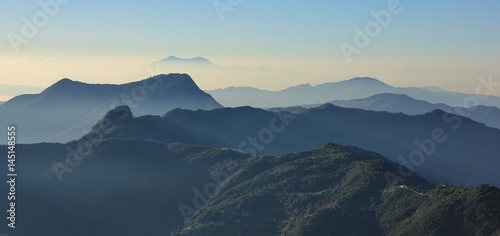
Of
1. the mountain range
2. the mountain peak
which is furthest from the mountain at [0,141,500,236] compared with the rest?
the mountain peak

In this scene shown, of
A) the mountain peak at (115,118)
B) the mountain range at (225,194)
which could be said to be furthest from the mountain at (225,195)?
the mountain peak at (115,118)

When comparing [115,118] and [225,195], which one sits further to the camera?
[115,118]

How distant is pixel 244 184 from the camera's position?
11081 centimetres

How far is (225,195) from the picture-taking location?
109 meters

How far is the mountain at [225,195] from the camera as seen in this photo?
84.7 metres

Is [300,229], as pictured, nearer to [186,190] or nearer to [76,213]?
[186,190]

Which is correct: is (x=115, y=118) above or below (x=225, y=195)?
above

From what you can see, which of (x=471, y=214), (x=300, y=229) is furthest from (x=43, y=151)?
(x=471, y=214)

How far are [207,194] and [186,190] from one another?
4.33 m

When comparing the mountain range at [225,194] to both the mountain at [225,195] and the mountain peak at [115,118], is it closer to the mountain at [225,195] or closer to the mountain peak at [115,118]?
the mountain at [225,195]

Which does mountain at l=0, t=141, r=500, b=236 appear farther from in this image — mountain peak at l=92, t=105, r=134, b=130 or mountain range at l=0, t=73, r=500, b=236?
mountain peak at l=92, t=105, r=134, b=130

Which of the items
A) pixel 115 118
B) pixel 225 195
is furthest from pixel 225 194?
pixel 115 118

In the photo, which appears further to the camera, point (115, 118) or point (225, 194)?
point (115, 118)

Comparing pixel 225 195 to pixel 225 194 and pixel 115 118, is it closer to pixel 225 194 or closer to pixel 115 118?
pixel 225 194
